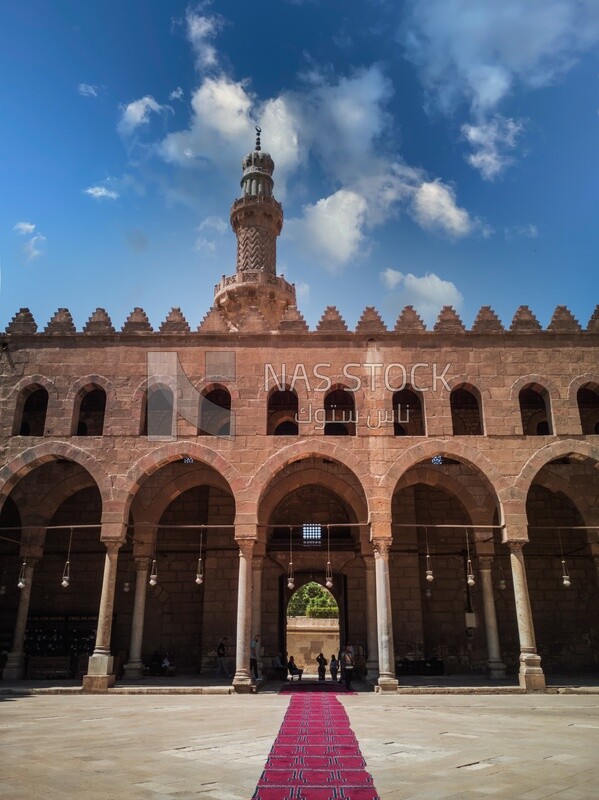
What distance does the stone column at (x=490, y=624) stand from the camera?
18.0 m

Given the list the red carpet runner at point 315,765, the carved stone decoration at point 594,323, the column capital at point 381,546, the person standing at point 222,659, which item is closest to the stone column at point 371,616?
the column capital at point 381,546

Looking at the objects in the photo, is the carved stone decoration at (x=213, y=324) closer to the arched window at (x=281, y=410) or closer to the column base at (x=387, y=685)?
the arched window at (x=281, y=410)

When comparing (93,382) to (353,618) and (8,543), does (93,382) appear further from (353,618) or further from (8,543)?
(353,618)

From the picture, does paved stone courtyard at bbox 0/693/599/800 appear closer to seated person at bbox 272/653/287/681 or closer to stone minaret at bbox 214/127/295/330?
seated person at bbox 272/653/287/681

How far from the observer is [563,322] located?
18.3m

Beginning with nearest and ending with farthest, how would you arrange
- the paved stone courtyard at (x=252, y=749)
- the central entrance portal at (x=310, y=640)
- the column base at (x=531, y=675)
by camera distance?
the paved stone courtyard at (x=252, y=749), the column base at (x=531, y=675), the central entrance portal at (x=310, y=640)

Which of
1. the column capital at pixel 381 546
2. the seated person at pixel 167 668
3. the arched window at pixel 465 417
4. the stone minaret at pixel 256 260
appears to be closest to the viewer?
the column capital at pixel 381 546

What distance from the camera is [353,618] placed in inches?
832

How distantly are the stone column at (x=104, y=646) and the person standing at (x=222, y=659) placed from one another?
4217 millimetres

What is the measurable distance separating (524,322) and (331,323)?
585 cm

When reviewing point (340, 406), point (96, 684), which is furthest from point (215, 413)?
point (96, 684)

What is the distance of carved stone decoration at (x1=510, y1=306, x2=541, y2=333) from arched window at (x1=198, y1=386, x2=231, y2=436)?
8.97m

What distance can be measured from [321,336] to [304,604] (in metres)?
42.2

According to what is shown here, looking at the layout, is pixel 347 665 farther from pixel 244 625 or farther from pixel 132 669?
pixel 132 669
